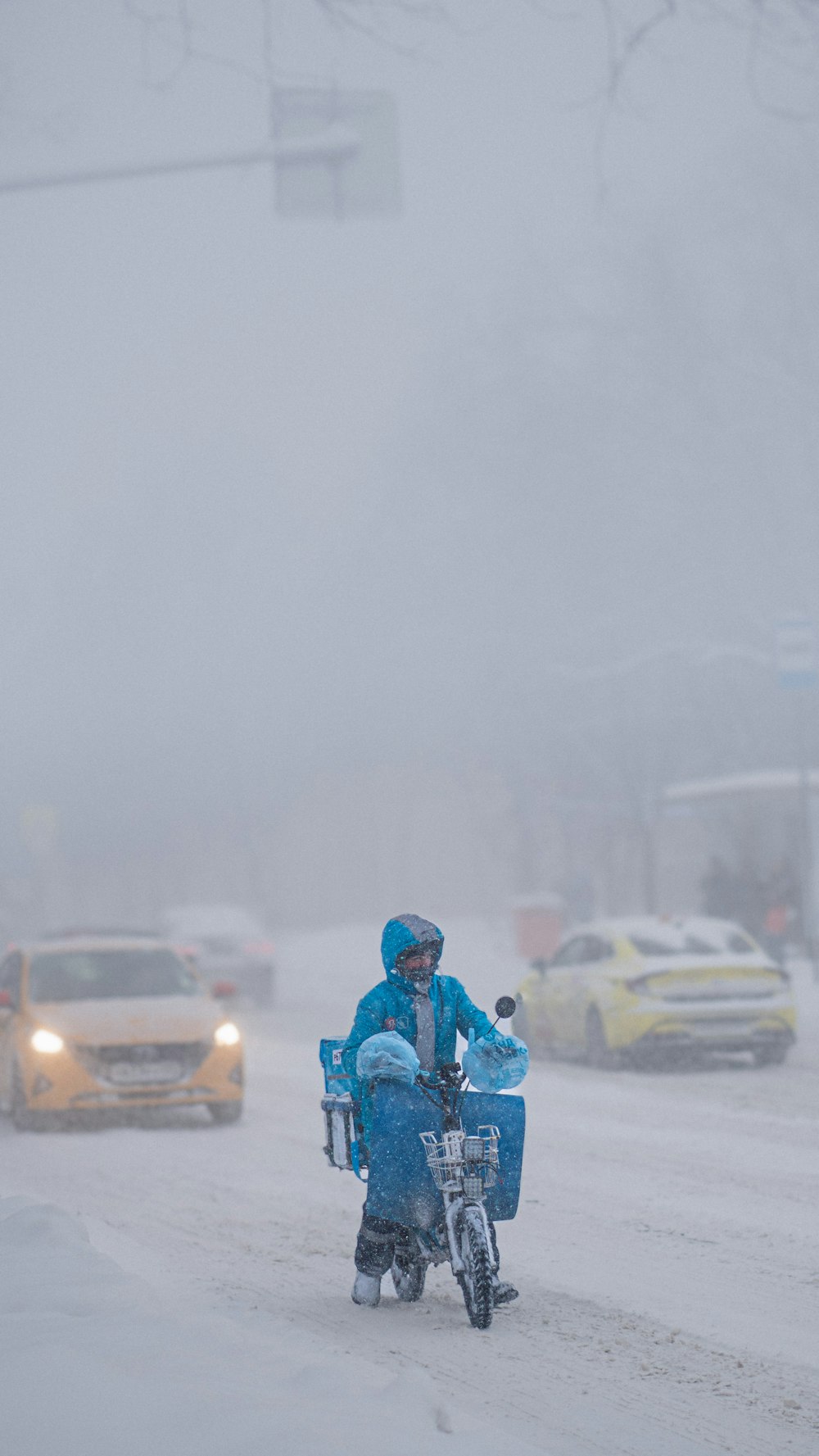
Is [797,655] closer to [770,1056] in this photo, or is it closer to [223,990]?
[770,1056]

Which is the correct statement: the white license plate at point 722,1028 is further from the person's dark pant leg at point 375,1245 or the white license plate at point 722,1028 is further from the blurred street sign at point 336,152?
the person's dark pant leg at point 375,1245

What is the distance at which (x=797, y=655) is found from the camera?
2542 centimetres

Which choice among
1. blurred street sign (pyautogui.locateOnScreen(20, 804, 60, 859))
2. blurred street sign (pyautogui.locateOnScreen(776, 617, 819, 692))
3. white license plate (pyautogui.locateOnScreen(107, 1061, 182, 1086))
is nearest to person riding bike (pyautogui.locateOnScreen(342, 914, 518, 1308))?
white license plate (pyautogui.locateOnScreen(107, 1061, 182, 1086))

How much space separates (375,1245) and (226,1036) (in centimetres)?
729

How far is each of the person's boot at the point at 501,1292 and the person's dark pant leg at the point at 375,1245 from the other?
0.43m

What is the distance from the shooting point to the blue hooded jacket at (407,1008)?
7.11 metres

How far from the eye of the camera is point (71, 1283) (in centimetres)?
724

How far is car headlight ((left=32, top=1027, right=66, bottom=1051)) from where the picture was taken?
13.9 metres

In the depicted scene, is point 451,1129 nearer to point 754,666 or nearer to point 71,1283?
point 71,1283

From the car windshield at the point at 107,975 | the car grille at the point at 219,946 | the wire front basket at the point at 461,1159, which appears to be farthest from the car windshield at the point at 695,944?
the car grille at the point at 219,946

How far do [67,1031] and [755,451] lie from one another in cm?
2828

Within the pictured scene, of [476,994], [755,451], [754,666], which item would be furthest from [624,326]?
[476,994]

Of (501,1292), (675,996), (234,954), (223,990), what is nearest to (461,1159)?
(501,1292)

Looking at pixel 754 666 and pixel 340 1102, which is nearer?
pixel 340 1102
